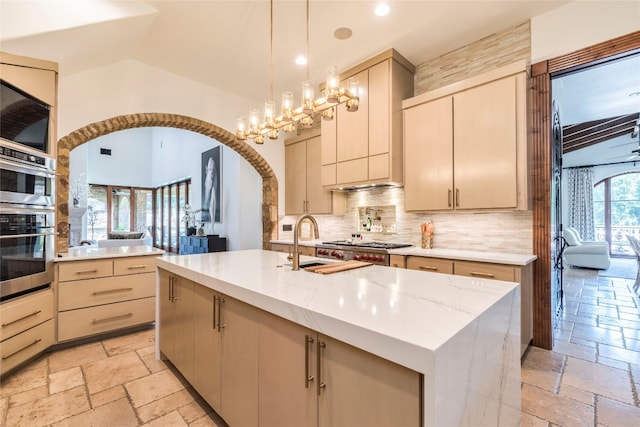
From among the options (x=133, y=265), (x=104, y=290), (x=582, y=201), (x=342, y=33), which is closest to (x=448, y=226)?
(x=342, y=33)

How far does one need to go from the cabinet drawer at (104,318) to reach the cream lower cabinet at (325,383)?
2422 millimetres

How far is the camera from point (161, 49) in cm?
342

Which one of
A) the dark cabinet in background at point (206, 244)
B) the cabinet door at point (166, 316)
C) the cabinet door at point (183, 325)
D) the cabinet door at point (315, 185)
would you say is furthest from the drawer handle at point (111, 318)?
the dark cabinet in background at point (206, 244)

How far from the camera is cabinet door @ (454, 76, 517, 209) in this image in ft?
8.88

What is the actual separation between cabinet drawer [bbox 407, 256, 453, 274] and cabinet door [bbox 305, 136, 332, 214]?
1.65 metres

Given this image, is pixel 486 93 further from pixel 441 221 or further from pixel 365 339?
pixel 365 339

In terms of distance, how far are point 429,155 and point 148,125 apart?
3.47m

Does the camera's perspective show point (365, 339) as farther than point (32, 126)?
No

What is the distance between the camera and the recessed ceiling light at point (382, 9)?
2640 mm

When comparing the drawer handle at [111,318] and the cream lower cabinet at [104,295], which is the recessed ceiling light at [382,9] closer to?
the cream lower cabinet at [104,295]

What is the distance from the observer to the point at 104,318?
117 inches

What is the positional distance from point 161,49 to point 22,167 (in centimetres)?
194

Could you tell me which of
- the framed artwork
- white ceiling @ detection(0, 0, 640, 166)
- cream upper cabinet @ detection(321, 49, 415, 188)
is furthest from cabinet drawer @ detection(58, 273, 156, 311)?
the framed artwork

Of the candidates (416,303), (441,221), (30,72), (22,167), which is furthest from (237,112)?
(416,303)
